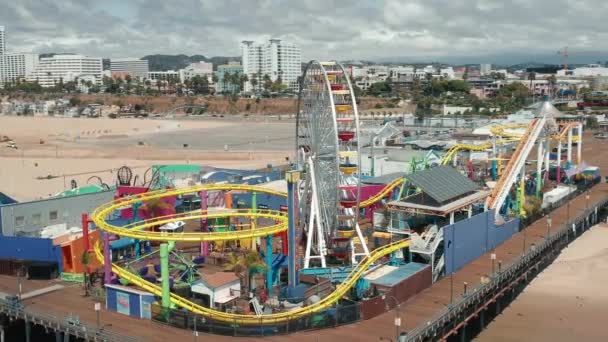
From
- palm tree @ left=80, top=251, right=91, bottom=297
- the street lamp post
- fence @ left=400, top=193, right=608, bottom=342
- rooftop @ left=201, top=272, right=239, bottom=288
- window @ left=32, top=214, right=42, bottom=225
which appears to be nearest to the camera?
the street lamp post

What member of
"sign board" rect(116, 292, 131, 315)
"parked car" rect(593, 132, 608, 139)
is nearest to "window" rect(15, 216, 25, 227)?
"sign board" rect(116, 292, 131, 315)

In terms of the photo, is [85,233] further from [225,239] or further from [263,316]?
[263,316]

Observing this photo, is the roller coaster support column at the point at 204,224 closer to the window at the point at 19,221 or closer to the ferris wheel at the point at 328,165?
the ferris wheel at the point at 328,165

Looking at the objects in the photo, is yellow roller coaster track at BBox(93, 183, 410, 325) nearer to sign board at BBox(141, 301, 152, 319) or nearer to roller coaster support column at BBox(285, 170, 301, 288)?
sign board at BBox(141, 301, 152, 319)

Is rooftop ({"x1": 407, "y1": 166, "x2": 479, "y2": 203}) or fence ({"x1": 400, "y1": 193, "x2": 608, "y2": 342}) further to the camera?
rooftop ({"x1": 407, "y1": 166, "x2": 479, "y2": 203})

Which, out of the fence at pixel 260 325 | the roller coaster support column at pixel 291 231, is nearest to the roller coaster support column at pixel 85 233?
the fence at pixel 260 325

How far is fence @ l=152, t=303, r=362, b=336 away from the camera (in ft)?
78.6

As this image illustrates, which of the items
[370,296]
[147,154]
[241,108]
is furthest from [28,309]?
[241,108]

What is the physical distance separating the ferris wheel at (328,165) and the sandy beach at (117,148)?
3732 cm

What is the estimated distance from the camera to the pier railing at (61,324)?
2353cm

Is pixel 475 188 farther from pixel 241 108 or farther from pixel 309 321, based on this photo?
pixel 241 108

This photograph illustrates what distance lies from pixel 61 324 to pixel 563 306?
75.9ft

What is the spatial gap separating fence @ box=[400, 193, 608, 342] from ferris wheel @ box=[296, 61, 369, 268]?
6224 millimetres

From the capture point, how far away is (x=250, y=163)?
86.0 meters
